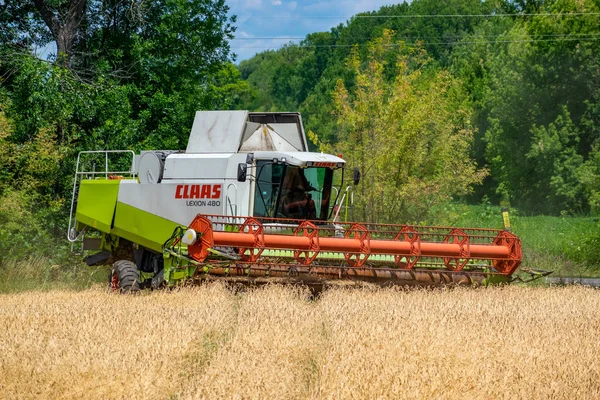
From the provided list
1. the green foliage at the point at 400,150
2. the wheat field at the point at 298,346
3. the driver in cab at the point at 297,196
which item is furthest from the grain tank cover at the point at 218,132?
the green foliage at the point at 400,150

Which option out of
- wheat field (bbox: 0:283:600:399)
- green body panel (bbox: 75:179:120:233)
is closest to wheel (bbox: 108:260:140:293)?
green body panel (bbox: 75:179:120:233)

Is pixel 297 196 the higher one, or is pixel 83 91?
pixel 83 91

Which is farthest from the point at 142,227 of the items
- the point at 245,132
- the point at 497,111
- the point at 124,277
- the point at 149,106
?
the point at 497,111

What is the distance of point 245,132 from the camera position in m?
14.3

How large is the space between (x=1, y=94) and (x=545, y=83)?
31.0 meters

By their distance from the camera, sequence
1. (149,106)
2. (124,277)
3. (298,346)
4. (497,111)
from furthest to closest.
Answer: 1. (497,111)
2. (149,106)
3. (124,277)
4. (298,346)

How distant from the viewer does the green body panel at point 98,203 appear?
14195 millimetres

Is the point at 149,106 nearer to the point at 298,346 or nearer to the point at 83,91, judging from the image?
the point at 83,91

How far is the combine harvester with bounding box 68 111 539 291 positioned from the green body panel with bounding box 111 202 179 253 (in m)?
0.02

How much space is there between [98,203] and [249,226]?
3.73 meters

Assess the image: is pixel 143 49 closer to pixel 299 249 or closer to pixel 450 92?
pixel 299 249

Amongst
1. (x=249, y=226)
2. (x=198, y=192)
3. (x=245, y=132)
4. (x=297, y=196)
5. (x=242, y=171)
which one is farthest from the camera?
(x=245, y=132)

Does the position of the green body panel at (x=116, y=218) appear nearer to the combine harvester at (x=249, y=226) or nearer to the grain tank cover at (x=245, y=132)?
the combine harvester at (x=249, y=226)

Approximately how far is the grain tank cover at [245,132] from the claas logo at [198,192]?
0.85 metres
